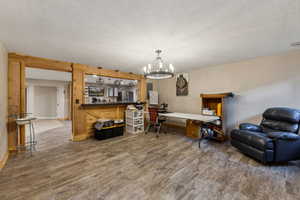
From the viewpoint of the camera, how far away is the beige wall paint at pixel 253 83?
117 inches

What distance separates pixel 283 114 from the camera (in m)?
2.77

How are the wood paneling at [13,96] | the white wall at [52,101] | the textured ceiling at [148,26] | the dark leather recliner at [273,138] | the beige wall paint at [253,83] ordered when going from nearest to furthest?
the textured ceiling at [148,26] → the dark leather recliner at [273,138] → the wood paneling at [13,96] → the beige wall paint at [253,83] → the white wall at [52,101]

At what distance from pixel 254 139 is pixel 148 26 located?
2867 mm

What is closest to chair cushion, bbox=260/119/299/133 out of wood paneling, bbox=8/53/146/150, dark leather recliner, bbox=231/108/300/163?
dark leather recliner, bbox=231/108/300/163

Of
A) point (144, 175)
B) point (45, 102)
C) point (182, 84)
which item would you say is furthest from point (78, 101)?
point (45, 102)

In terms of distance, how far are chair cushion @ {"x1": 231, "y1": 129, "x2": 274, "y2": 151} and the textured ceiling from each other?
1.81m

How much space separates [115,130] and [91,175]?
2.03 metres

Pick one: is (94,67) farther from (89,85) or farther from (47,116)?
(47,116)

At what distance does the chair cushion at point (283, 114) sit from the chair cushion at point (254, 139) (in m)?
0.65

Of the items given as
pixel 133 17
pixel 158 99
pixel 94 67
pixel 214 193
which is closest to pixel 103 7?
pixel 133 17

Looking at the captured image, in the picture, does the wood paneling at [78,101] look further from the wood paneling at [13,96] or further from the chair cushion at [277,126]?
the chair cushion at [277,126]

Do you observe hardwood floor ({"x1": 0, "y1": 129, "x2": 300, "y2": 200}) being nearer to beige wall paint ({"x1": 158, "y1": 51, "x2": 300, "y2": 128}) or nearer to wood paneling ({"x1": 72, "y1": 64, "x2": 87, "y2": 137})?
wood paneling ({"x1": 72, "y1": 64, "x2": 87, "y2": 137})

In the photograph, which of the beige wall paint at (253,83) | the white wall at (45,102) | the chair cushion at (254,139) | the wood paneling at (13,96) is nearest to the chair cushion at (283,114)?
the beige wall paint at (253,83)

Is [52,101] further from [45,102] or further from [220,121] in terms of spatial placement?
[220,121]
